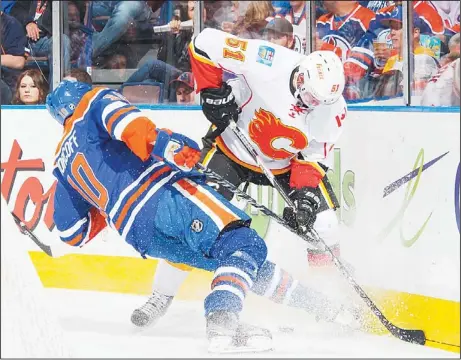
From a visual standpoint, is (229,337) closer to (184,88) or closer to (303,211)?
(303,211)

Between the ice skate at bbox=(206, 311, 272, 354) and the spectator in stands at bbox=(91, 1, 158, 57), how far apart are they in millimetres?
2245

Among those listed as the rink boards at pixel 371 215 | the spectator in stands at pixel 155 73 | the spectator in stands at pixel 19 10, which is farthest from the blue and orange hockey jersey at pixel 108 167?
the spectator in stands at pixel 19 10

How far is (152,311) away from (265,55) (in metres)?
1.07

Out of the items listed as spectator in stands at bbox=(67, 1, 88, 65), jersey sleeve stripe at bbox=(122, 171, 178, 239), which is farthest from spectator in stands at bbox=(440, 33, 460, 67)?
spectator in stands at bbox=(67, 1, 88, 65)

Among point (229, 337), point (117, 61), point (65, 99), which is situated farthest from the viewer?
point (117, 61)

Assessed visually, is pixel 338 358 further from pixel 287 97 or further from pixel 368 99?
pixel 368 99

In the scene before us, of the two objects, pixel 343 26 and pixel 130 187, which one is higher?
pixel 343 26

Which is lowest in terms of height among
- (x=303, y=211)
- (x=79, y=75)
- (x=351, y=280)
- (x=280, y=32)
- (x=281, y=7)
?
(x=351, y=280)

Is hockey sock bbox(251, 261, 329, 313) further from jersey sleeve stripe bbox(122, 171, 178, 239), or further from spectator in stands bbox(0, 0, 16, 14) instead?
spectator in stands bbox(0, 0, 16, 14)

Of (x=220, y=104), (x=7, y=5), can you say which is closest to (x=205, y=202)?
(x=220, y=104)

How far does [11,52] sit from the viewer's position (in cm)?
504

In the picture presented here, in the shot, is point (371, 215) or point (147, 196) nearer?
point (147, 196)

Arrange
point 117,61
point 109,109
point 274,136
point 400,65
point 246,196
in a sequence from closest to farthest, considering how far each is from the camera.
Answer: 1. point 109,109
2. point 246,196
3. point 274,136
4. point 400,65
5. point 117,61

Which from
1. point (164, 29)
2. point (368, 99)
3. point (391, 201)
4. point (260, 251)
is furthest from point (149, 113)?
point (260, 251)
